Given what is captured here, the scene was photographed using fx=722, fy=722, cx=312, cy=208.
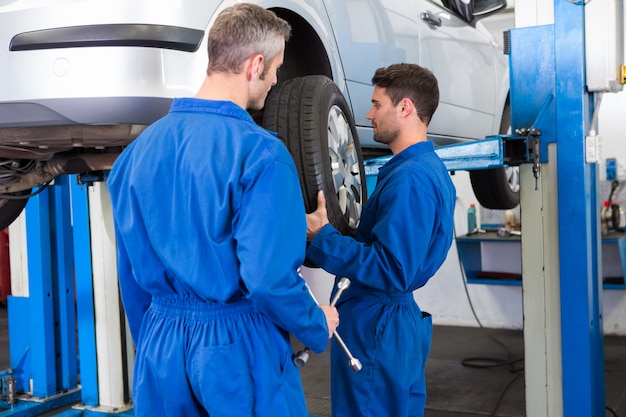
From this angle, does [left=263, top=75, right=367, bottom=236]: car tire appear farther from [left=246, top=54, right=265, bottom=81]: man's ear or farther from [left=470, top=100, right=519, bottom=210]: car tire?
[left=470, top=100, right=519, bottom=210]: car tire

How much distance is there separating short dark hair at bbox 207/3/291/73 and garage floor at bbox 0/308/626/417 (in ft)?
10.1

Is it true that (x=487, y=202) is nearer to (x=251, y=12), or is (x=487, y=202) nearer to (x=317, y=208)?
(x=317, y=208)

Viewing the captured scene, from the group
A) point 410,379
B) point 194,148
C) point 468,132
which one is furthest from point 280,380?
point 468,132

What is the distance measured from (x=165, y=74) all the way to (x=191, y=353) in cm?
71

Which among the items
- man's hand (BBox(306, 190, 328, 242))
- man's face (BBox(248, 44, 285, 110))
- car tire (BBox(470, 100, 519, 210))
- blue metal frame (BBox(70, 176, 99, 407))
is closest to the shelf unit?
car tire (BBox(470, 100, 519, 210))

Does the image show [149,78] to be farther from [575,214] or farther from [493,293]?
[493,293]

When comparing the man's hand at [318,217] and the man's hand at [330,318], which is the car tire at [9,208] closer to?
the man's hand at [318,217]

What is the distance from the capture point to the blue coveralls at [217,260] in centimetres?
150

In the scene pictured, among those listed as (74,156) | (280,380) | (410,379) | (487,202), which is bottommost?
(410,379)

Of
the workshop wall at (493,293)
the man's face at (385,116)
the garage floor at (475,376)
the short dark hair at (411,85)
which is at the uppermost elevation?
the short dark hair at (411,85)

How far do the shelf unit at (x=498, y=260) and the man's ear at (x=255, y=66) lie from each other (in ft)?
15.6

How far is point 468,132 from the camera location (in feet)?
12.4

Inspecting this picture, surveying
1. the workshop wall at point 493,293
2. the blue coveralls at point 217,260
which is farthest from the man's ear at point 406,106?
the workshop wall at point 493,293

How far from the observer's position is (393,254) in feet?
6.93
